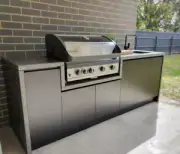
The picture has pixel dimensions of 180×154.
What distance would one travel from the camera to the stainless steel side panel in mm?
1469

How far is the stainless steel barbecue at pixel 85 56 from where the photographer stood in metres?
1.65

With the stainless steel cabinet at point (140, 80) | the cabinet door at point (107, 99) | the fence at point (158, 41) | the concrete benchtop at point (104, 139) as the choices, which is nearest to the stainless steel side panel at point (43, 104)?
the concrete benchtop at point (104, 139)

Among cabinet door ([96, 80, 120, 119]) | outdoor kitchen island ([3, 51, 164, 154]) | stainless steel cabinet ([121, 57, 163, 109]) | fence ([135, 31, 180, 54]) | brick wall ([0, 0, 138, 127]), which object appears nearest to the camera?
outdoor kitchen island ([3, 51, 164, 154])

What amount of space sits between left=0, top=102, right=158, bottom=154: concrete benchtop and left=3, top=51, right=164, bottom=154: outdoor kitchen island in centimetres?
5

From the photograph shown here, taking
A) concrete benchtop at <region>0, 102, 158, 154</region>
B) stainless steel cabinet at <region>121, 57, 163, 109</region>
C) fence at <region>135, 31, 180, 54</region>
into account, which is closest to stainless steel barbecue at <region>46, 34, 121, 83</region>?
stainless steel cabinet at <region>121, 57, 163, 109</region>

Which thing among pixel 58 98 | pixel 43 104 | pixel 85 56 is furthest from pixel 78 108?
pixel 85 56

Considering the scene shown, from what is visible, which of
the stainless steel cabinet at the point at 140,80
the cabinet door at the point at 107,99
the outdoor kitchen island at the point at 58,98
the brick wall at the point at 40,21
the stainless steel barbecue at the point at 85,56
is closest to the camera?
the outdoor kitchen island at the point at 58,98

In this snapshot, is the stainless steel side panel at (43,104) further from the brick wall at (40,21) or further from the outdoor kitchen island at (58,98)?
the brick wall at (40,21)

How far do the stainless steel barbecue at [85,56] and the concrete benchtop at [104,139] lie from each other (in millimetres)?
683

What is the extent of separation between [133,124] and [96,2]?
1.97 m

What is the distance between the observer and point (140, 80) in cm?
249

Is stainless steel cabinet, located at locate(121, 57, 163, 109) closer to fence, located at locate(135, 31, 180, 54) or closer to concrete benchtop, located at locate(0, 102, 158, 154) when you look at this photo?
concrete benchtop, located at locate(0, 102, 158, 154)

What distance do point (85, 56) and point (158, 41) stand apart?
734 centimetres

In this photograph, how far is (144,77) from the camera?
2.54 m
